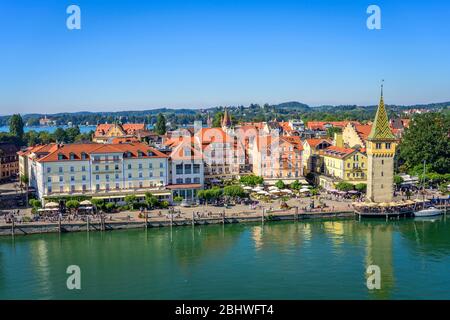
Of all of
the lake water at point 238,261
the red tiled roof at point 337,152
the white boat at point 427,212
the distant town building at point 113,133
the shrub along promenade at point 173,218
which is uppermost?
the distant town building at point 113,133

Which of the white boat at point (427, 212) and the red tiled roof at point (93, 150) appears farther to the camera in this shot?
the red tiled roof at point (93, 150)

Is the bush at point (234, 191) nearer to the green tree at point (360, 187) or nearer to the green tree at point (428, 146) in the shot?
the green tree at point (360, 187)

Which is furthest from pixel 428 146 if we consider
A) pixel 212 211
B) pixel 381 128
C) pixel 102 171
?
pixel 102 171

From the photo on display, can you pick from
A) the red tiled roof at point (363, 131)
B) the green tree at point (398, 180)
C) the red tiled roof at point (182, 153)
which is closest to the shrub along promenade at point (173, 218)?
the red tiled roof at point (182, 153)

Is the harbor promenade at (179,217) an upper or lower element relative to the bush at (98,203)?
lower

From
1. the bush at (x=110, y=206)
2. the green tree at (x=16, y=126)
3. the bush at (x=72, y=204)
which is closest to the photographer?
the bush at (x=72, y=204)

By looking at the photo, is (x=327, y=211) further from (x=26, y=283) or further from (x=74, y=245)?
(x=26, y=283)
